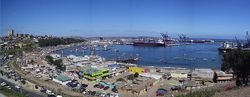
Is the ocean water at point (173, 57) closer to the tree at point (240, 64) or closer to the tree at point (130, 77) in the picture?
the tree at point (130, 77)

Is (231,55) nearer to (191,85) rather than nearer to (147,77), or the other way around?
(191,85)

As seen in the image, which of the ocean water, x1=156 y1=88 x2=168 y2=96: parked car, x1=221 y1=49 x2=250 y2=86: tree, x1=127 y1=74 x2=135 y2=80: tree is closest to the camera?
x1=221 y1=49 x2=250 y2=86: tree

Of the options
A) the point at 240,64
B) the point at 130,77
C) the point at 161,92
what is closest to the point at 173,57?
the point at 130,77

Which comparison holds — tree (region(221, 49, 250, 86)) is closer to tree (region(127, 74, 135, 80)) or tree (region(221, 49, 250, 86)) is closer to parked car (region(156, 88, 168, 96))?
parked car (region(156, 88, 168, 96))

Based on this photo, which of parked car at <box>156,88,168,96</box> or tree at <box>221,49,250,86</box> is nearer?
tree at <box>221,49,250,86</box>

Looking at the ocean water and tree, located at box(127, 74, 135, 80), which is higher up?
tree, located at box(127, 74, 135, 80)

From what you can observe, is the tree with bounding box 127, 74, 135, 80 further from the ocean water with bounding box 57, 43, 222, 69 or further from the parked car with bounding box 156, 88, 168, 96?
the ocean water with bounding box 57, 43, 222, 69

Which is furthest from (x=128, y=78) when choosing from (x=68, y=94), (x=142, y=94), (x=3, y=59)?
(x=3, y=59)

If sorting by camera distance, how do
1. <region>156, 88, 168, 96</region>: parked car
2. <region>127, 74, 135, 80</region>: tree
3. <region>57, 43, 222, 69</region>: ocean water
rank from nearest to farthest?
<region>156, 88, 168, 96</region>: parked car → <region>127, 74, 135, 80</region>: tree → <region>57, 43, 222, 69</region>: ocean water

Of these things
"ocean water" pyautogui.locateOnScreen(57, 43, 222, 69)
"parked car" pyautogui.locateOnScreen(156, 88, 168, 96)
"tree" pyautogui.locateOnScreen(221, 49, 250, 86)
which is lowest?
"ocean water" pyautogui.locateOnScreen(57, 43, 222, 69)

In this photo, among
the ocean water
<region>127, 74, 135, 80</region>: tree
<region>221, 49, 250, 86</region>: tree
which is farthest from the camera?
the ocean water

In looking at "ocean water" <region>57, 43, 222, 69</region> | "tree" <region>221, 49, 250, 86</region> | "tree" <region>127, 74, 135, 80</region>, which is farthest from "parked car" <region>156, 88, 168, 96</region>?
"ocean water" <region>57, 43, 222, 69</region>
